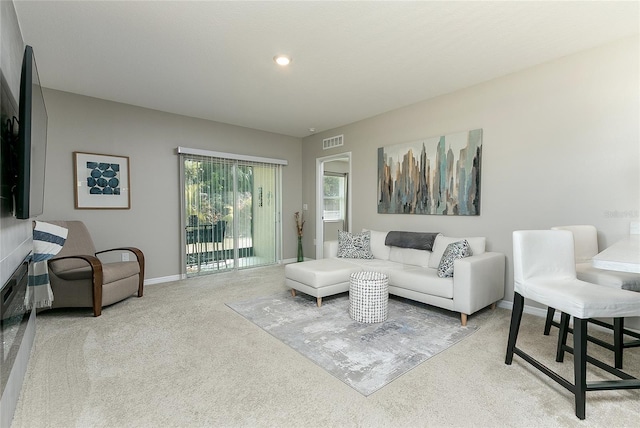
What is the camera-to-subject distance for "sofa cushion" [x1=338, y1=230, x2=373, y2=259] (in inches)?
160

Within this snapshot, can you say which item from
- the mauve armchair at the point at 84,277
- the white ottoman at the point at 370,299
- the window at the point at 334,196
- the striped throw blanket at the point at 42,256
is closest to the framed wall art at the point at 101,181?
the mauve armchair at the point at 84,277

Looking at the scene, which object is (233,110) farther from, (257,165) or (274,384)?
(274,384)

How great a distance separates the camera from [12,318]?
1642 millimetres

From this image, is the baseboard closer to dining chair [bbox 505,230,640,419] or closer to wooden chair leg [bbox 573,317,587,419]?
dining chair [bbox 505,230,640,419]

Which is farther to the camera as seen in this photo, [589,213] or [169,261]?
[169,261]

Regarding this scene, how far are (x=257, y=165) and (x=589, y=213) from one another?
4600mm

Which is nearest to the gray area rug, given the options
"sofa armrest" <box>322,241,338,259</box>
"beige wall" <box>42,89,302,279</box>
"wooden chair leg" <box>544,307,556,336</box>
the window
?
"wooden chair leg" <box>544,307,556,336</box>

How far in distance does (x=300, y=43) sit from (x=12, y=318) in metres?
2.74

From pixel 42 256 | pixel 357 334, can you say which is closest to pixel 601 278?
pixel 357 334

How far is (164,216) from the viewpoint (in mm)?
4391

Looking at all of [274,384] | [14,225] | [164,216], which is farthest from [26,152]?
[164,216]

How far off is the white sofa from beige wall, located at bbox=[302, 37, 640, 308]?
13.1 inches

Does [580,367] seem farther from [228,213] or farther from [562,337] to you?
[228,213]

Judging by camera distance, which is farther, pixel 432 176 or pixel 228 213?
pixel 228 213
